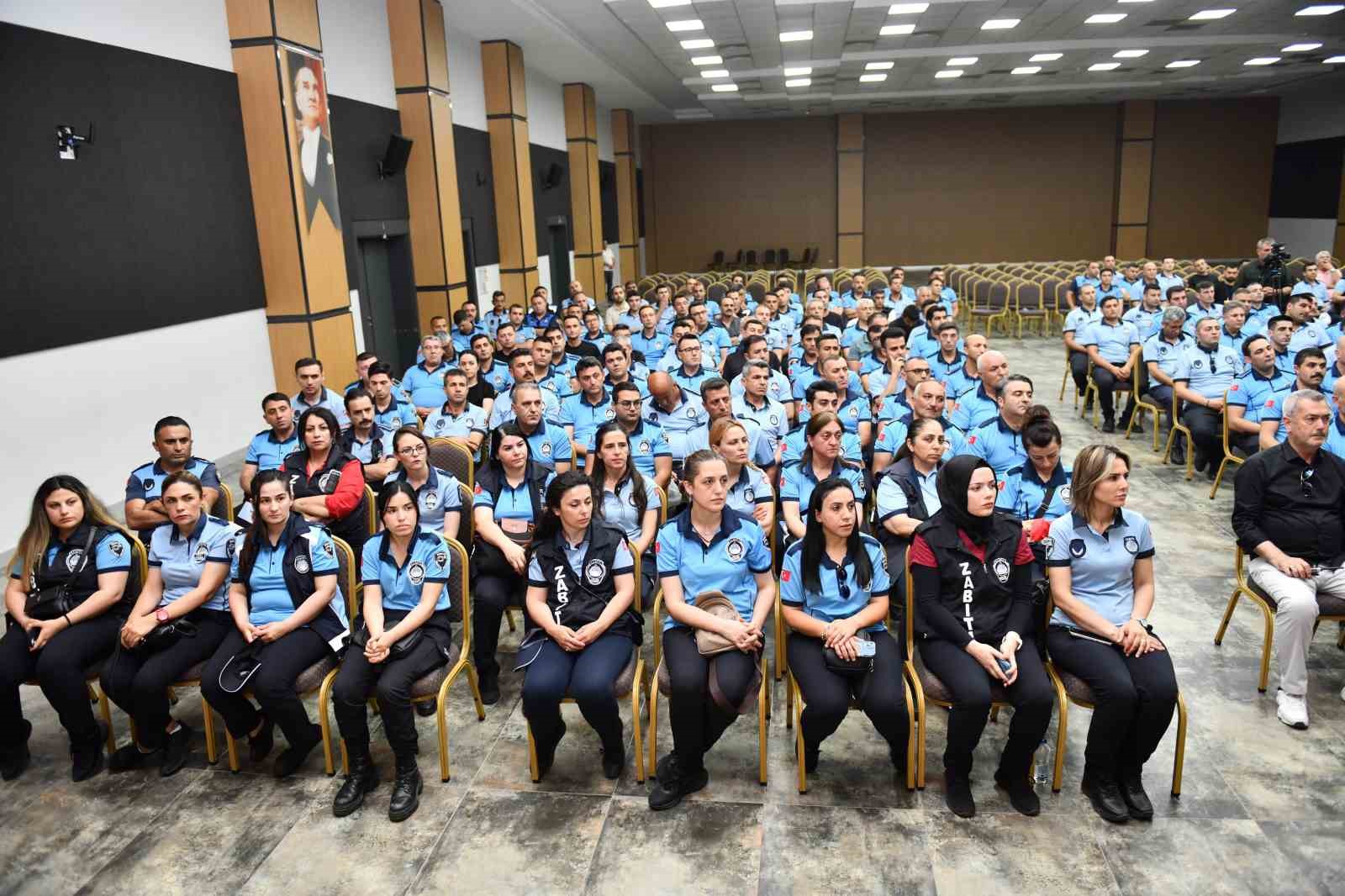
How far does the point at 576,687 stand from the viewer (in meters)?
3.62

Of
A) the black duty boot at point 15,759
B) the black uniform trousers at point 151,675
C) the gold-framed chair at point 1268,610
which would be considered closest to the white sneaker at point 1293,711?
the gold-framed chair at point 1268,610

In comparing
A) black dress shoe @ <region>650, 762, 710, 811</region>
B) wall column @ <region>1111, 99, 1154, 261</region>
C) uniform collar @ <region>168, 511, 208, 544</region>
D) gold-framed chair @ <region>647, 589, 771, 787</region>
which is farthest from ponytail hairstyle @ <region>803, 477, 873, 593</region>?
wall column @ <region>1111, 99, 1154, 261</region>

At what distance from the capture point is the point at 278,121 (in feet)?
25.9

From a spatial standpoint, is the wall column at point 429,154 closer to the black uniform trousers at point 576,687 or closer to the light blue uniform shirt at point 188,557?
the light blue uniform shirt at point 188,557

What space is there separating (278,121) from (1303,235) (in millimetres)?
24186

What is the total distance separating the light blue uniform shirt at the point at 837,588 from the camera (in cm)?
368

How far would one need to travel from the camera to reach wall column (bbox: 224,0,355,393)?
A: 7.78 meters

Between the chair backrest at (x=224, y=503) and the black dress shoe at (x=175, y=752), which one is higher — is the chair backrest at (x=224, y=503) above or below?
above

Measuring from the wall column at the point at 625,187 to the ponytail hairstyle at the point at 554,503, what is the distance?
1888 centimetres

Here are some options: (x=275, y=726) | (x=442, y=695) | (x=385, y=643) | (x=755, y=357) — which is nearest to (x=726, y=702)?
(x=442, y=695)

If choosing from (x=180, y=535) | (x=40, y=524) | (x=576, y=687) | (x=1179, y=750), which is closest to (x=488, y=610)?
(x=576, y=687)

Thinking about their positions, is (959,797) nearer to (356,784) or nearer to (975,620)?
(975,620)

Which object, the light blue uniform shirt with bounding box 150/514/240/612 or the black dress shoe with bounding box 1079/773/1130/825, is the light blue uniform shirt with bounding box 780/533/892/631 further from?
the light blue uniform shirt with bounding box 150/514/240/612

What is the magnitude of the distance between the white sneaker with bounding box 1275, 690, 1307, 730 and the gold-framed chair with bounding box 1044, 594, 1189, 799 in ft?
2.43
